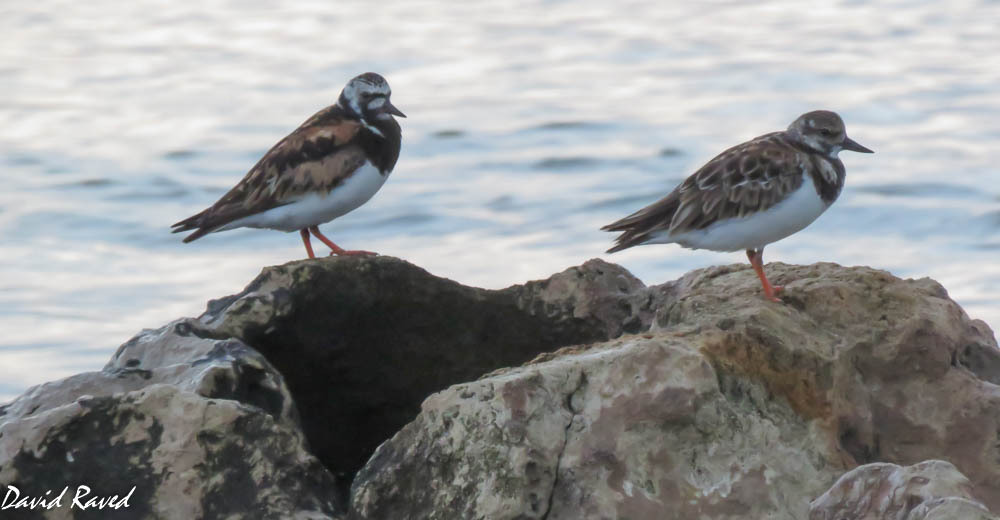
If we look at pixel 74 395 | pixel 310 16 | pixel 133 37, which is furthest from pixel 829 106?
pixel 74 395

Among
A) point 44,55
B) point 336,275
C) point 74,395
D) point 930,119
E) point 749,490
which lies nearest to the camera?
point 749,490

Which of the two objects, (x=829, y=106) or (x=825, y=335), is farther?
(x=829, y=106)

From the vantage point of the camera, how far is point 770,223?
6.52 meters

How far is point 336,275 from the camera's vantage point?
19.6ft

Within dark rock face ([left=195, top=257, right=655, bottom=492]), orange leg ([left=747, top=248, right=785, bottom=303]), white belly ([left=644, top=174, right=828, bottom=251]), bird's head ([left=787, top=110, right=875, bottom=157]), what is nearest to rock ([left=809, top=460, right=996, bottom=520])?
orange leg ([left=747, top=248, right=785, bottom=303])

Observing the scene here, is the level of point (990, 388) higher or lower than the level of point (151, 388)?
lower

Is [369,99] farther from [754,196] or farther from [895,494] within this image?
[895,494]

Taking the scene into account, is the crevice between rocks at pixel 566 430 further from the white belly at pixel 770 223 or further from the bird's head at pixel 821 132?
the bird's head at pixel 821 132

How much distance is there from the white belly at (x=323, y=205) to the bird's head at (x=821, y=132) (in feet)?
6.15

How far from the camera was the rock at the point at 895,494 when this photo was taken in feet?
12.7

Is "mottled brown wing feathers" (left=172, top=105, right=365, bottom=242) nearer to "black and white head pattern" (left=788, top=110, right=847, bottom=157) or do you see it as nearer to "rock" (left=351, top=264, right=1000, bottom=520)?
"black and white head pattern" (left=788, top=110, right=847, bottom=157)

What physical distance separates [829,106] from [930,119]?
95cm

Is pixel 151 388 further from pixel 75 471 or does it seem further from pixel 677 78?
pixel 677 78

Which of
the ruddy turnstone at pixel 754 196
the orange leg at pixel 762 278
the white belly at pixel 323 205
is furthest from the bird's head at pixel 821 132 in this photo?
the white belly at pixel 323 205
